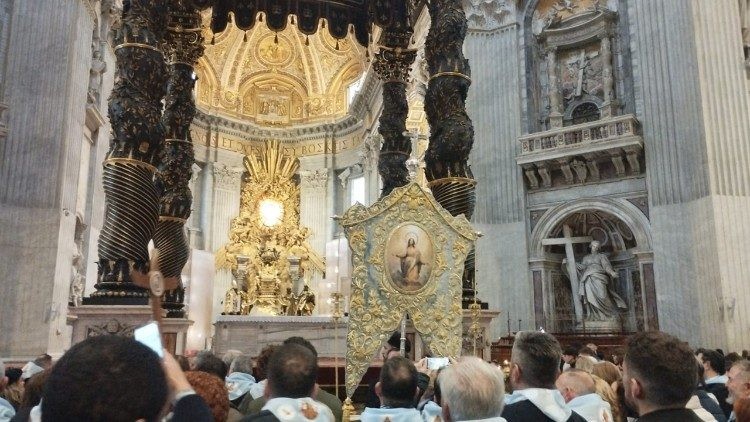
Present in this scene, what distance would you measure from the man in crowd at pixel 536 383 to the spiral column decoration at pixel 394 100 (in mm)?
5174

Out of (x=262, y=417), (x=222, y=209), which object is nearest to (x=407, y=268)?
(x=262, y=417)

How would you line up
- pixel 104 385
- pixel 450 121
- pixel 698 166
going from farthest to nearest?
pixel 698 166, pixel 450 121, pixel 104 385

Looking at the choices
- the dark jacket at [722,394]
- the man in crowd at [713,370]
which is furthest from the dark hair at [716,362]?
the dark jacket at [722,394]

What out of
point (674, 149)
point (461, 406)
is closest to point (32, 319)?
point (461, 406)

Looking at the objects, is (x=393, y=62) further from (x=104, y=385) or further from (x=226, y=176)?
(x=226, y=176)

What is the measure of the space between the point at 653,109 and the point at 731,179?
202cm

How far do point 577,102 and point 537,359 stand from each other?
13.0 m

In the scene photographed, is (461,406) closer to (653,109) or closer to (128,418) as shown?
(128,418)

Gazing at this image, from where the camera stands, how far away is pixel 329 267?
24.3 m

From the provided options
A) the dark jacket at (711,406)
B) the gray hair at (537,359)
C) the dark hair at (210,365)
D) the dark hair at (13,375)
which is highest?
the gray hair at (537,359)

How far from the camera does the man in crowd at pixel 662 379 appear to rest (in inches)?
73.7

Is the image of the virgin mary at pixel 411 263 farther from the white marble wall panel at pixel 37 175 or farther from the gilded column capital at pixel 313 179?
the gilded column capital at pixel 313 179

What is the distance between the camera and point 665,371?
189 centimetres

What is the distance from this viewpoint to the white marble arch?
500 inches
